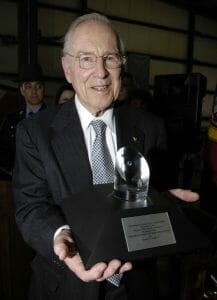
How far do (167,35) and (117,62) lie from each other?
5.81 m

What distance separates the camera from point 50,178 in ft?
2.98

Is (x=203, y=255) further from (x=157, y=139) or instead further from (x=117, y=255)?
(x=117, y=255)

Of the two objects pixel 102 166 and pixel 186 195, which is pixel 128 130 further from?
pixel 186 195

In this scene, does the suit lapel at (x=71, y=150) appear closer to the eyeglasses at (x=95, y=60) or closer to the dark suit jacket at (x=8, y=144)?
the eyeglasses at (x=95, y=60)

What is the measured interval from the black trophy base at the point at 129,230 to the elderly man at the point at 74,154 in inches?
4.5

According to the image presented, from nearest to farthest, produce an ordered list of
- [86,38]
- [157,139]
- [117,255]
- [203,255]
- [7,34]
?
[117,255] < [86,38] < [157,139] < [203,255] < [7,34]

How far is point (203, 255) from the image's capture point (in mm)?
1290

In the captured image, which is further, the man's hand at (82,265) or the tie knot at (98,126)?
the tie knot at (98,126)

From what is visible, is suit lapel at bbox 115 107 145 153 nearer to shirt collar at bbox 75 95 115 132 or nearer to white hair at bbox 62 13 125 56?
shirt collar at bbox 75 95 115 132

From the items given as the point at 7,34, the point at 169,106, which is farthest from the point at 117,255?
the point at 7,34

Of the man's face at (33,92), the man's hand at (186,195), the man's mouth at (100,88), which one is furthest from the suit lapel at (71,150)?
the man's face at (33,92)

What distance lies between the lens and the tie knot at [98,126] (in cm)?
95

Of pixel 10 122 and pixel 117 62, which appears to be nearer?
pixel 117 62

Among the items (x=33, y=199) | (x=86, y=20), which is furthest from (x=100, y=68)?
(x=33, y=199)
